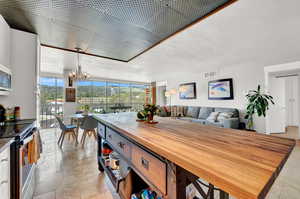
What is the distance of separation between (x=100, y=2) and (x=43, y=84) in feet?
19.8

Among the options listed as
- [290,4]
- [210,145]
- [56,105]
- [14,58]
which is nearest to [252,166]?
[210,145]

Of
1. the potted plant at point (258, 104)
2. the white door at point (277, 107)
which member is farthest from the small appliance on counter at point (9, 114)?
the white door at point (277, 107)

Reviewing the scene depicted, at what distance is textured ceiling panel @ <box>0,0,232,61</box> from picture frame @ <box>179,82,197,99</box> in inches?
154

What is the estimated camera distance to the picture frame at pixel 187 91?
5.93 metres

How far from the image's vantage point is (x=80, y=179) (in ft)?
6.67

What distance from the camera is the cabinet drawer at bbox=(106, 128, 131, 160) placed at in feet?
3.84

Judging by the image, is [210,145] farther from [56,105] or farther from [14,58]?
[56,105]

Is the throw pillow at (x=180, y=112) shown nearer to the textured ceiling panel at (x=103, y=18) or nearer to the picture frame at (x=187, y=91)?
the picture frame at (x=187, y=91)

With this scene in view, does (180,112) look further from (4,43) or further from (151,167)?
(4,43)

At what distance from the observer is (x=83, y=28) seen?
218 centimetres

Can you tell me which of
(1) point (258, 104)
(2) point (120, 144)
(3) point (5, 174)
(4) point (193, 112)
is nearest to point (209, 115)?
(4) point (193, 112)

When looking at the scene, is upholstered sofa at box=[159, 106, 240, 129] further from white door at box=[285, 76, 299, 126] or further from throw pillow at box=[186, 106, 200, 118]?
white door at box=[285, 76, 299, 126]

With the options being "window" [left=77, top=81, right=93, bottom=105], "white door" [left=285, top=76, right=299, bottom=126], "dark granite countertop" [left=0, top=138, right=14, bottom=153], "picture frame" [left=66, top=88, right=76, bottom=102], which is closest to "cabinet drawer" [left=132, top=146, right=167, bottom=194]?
"dark granite countertop" [left=0, top=138, right=14, bottom=153]

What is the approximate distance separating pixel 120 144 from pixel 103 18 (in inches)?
70.5
